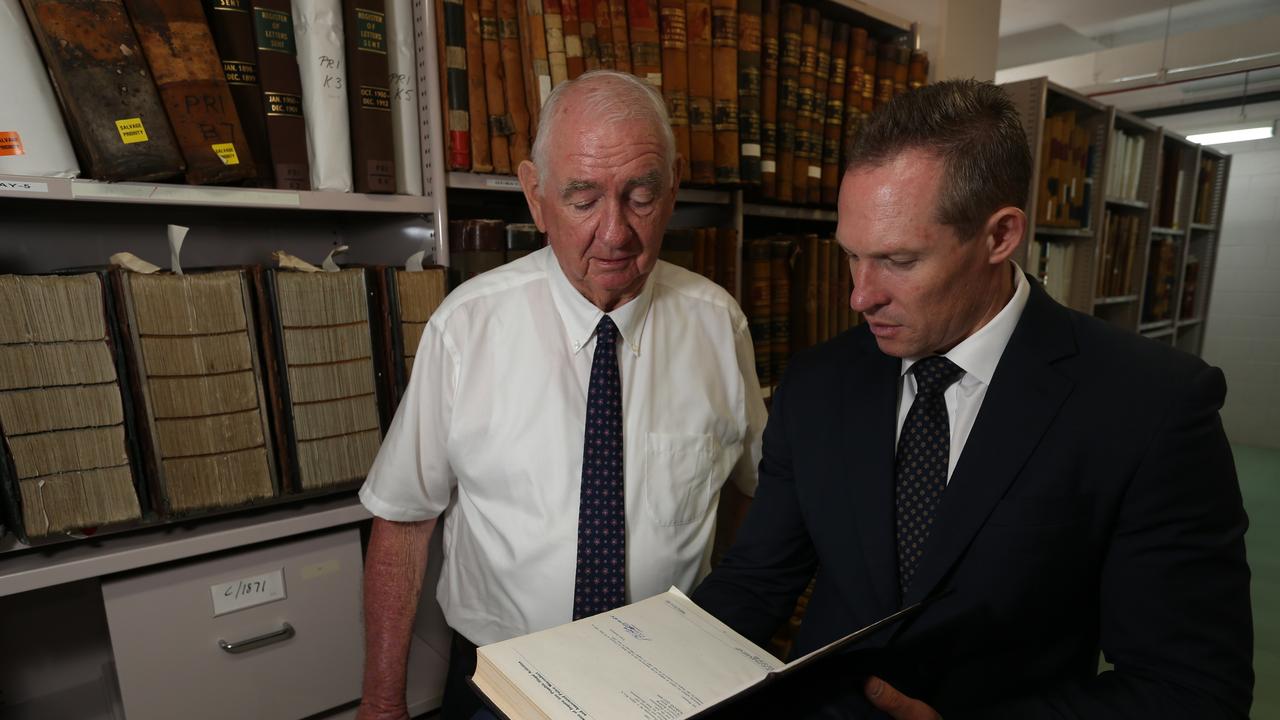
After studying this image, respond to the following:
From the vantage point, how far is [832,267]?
2230 mm

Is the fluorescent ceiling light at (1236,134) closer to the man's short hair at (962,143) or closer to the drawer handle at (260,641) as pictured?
the man's short hair at (962,143)

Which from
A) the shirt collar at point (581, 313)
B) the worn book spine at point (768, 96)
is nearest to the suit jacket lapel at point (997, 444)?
the shirt collar at point (581, 313)

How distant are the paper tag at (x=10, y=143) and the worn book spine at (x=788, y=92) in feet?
5.56

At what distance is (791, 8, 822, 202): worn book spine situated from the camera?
1.97m

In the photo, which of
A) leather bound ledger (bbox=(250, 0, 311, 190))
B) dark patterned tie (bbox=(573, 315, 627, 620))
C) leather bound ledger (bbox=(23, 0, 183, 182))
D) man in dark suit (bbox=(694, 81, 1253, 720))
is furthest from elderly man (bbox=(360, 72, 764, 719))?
leather bound ledger (bbox=(23, 0, 183, 182))

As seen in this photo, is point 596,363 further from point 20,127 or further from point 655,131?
point 20,127

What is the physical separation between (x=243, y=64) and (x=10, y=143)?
37 cm

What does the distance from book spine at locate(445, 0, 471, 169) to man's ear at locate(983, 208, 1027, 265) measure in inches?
40.5

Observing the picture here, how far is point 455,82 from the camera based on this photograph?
1.38 metres

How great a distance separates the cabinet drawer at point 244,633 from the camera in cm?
111

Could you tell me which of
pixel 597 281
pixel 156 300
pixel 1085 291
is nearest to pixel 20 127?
pixel 156 300

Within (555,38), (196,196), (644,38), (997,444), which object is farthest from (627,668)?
(644,38)

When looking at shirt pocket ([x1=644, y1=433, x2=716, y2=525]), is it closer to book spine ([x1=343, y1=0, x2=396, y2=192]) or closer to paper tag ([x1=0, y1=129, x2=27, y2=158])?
book spine ([x1=343, y1=0, x2=396, y2=192])

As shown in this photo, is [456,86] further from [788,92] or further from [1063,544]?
[1063,544]
